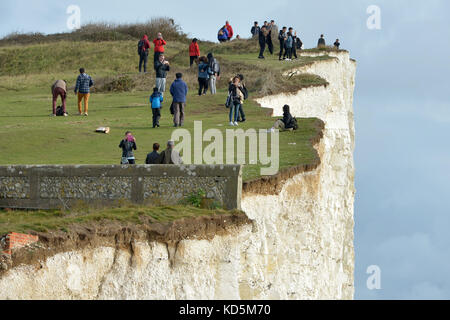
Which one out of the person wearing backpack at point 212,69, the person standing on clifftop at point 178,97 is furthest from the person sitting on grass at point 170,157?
the person wearing backpack at point 212,69

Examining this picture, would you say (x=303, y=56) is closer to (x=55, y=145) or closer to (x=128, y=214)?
(x=55, y=145)

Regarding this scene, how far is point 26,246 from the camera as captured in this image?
14977 mm

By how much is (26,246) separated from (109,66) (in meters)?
46.9

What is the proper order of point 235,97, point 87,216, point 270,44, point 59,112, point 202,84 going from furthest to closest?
1. point 270,44
2. point 202,84
3. point 59,112
4. point 235,97
5. point 87,216

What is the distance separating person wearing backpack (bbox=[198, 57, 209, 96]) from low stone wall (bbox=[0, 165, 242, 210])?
20197 mm

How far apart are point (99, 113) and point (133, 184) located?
19.2 m

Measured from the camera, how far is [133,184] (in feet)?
63.5

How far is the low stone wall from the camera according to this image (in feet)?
63.0

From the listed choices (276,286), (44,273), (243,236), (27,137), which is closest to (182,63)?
(27,137)

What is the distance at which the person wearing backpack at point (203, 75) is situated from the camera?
40.2 meters

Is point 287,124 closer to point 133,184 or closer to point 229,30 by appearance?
point 133,184

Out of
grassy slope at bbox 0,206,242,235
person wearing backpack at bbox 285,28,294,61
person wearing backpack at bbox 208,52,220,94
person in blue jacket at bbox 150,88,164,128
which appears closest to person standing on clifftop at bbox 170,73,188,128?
person in blue jacket at bbox 150,88,164,128

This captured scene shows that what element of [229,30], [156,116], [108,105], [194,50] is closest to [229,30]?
[229,30]

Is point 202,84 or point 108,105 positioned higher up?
point 202,84
